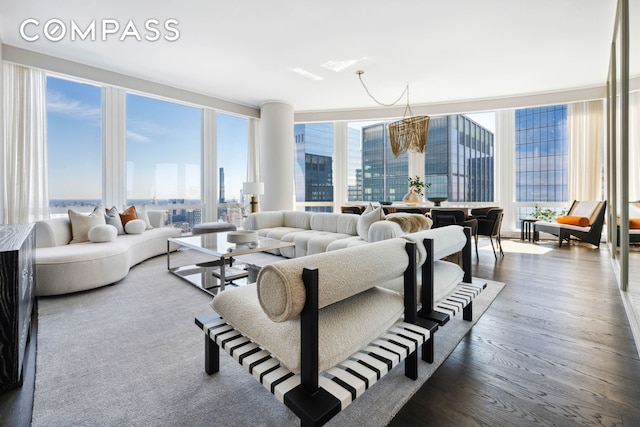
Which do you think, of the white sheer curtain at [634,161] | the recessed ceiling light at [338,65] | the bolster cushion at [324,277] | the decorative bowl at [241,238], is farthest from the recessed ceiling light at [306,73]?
the bolster cushion at [324,277]

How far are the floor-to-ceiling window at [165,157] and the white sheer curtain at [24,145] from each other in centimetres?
109

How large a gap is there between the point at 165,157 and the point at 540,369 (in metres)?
5.95

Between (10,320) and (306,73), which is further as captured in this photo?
(306,73)

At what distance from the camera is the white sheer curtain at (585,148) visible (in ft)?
18.3

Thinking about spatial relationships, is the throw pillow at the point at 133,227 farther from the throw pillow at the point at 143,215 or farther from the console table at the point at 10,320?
the console table at the point at 10,320

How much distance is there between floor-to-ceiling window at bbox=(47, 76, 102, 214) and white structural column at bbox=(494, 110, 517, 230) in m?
7.52

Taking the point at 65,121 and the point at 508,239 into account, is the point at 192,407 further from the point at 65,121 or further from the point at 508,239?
the point at 508,239

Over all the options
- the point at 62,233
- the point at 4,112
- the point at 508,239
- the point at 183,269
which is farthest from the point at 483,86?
the point at 4,112

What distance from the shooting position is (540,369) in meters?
1.59

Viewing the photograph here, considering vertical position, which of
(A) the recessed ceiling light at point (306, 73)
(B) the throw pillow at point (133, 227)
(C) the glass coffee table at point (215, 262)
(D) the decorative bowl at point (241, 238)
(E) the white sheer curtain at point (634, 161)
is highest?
(A) the recessed ceiling light at point (306, 73)

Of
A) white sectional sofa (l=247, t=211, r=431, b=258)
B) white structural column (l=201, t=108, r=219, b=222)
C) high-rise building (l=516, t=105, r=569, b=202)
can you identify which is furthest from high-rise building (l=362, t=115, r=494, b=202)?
white structural column (l=201, t=108, r=219, b=222)

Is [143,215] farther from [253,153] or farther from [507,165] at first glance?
[507,165]

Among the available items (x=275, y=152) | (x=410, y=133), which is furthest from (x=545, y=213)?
(x=275, y=152)

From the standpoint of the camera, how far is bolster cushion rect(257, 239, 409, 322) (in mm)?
861
